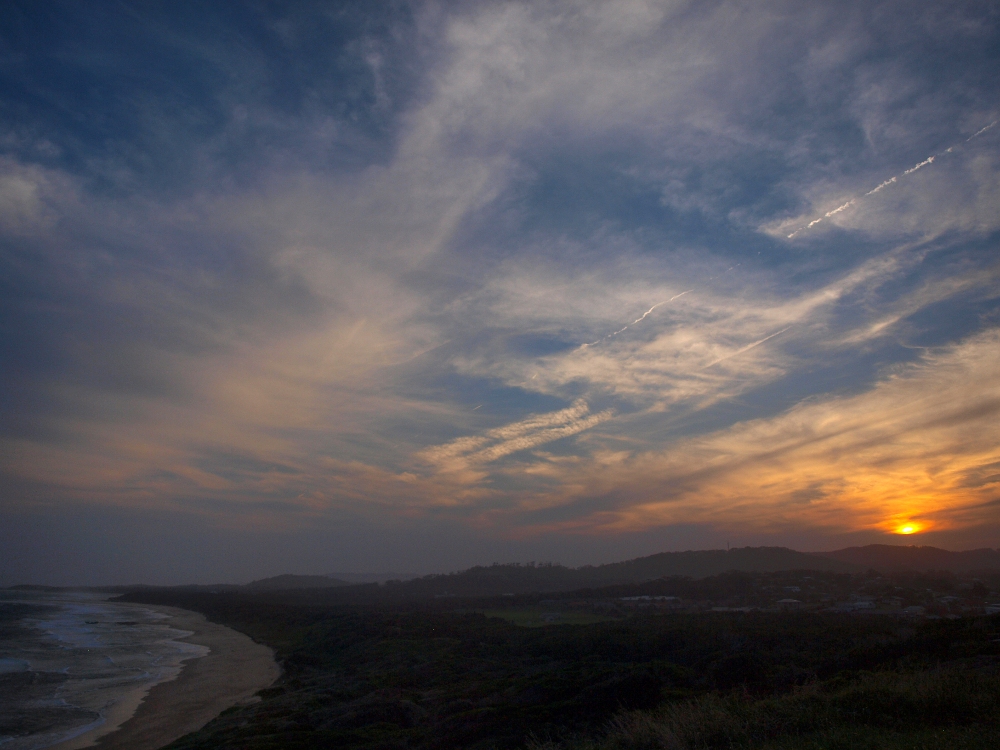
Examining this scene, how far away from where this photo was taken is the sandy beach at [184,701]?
21453 mm

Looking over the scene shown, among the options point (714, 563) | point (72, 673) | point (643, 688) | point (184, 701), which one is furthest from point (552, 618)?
point (714, 563)

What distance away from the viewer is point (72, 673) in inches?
1443

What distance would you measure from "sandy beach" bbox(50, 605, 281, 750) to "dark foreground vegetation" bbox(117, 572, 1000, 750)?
1746 mm

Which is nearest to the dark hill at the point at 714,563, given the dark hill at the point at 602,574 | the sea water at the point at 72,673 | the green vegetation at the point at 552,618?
the dark hill at the point at 602,574

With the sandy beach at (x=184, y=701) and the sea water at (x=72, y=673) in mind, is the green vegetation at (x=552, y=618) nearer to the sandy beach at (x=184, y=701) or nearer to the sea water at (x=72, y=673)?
the sandy beach at (x=184, y=701)

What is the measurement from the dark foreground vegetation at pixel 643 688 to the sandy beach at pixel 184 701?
1746mm

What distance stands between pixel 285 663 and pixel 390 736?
28.2 metres

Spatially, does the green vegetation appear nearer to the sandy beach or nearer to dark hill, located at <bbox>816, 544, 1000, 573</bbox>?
the sandy beach

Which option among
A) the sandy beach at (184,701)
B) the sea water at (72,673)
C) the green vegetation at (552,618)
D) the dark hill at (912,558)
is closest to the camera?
the sandy beach at (184,701)

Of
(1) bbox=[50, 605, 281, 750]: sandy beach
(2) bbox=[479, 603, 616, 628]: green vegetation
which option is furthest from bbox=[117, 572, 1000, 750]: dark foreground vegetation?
(2) bbox=[479, 603, 616, 628]: green vegetation

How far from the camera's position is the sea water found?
76.7 feet

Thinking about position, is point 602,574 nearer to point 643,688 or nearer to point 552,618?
point 552,618

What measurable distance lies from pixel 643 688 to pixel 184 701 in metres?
23.5

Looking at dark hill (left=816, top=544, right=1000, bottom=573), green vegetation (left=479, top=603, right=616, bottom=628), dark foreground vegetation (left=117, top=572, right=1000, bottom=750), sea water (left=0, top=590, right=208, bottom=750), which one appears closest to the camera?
dark foreground vegetation (left=117, top=572, right=1000, bottom=750)
